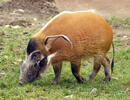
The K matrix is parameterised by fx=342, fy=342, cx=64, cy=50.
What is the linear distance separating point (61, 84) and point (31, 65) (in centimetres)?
74

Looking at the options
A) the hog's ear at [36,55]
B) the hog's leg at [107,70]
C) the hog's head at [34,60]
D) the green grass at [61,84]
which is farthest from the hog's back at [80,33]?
the green grass at [61,84]

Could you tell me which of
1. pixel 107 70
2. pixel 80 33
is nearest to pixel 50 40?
pixel 80 33

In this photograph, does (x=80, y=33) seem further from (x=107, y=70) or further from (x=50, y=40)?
(x=107, y=70)

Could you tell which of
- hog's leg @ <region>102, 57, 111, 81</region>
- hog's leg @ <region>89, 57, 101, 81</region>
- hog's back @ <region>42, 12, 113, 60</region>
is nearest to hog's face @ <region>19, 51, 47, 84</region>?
hog's back @ <region>42, 12, 113, 60</region>

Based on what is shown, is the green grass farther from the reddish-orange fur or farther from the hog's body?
the reddish-orange fur

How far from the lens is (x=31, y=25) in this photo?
12.5m

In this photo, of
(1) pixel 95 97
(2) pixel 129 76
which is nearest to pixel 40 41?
(1) pixel 95 97

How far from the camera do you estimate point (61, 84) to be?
655 cm

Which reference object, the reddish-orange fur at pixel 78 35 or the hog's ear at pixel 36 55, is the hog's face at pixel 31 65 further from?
the reddish-orange fur at pixel 78 35

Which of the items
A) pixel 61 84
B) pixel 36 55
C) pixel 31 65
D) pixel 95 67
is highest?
pixel 36 55

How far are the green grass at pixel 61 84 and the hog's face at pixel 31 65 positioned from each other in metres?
0.16

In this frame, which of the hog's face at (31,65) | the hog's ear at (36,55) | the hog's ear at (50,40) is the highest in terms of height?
the hog's ear at (50,40)

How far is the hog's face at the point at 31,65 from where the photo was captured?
6.20m

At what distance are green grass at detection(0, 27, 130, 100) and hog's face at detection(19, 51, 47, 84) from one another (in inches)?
6.2
